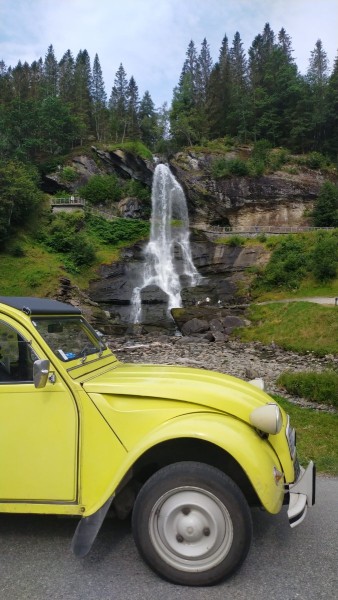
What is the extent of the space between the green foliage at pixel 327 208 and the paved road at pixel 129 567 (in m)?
52.6

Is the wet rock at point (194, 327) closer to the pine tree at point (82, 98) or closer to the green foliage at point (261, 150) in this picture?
the green foliage at point (261, 150)

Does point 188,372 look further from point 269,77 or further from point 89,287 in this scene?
point 269,77

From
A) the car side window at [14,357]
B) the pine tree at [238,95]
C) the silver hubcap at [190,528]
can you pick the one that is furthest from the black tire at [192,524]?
the pine tree at [238,95]

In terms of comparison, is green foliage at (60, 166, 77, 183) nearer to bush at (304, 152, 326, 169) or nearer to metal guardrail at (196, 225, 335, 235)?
metal guardrail at (196, 225, 335, 235)

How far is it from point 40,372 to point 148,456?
110cm

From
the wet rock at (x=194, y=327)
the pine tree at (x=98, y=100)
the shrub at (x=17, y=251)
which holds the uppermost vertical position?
the pine tree at (x=98, y=100)

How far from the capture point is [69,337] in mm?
4371

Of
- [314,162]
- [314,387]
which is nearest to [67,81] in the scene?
[314,162]

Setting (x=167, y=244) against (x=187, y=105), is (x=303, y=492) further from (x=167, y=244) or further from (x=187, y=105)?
(x=187, y=105)

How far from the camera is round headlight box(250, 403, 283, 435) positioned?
10.6ft

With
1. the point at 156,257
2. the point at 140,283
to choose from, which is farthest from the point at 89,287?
the point at 156,257

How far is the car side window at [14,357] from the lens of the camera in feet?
12.0

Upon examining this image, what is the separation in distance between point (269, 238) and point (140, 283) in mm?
15690

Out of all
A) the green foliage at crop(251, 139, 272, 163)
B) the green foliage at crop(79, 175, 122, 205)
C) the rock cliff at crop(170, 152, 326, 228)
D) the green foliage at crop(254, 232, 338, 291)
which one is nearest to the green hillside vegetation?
the green foliage at crop(79, 175, 122, 205)
